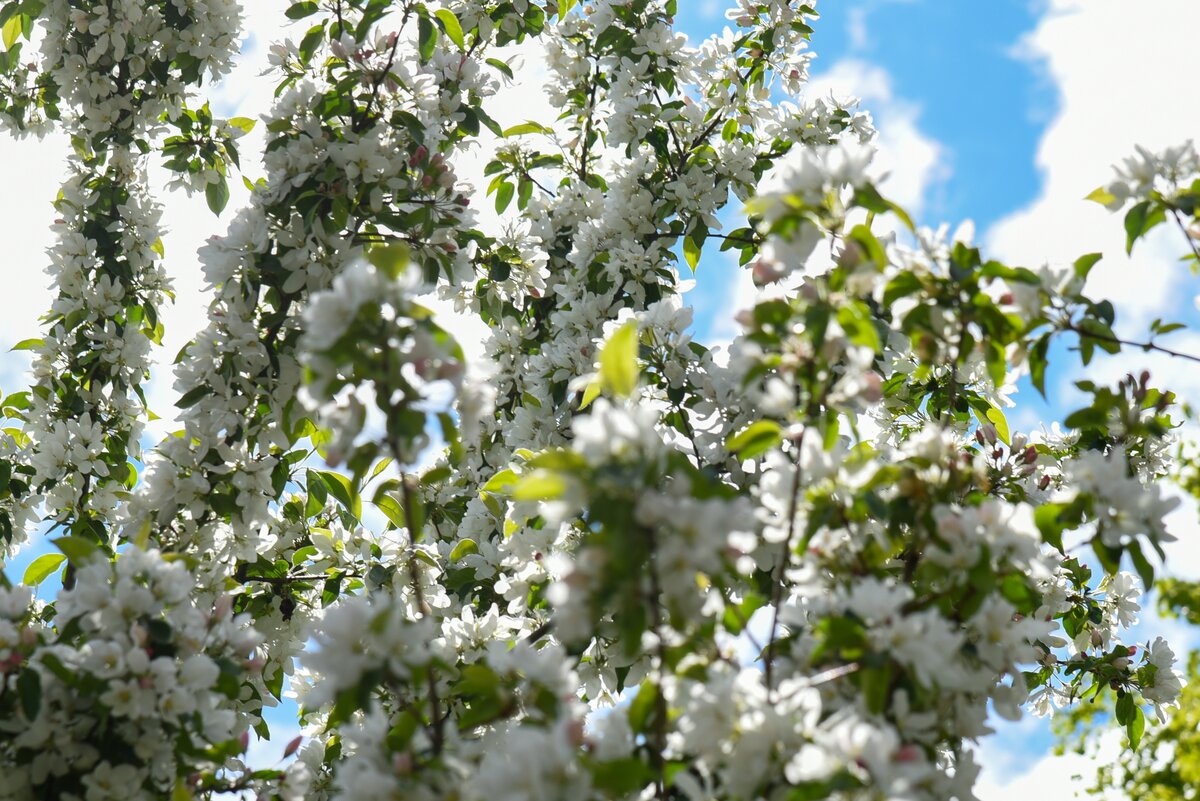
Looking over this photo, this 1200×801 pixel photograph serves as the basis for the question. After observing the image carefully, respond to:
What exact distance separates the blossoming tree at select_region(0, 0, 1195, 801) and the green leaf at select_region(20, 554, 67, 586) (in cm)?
2

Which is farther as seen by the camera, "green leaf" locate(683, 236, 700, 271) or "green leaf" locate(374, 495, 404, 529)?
"green leaf" locate(683, 236, 700, 271)

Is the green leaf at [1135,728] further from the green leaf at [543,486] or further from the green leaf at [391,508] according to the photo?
the green leaf at [543,486]

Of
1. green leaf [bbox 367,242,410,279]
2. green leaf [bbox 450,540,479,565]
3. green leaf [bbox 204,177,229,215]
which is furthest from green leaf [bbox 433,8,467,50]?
green leaf [bbox 367,242,410,279]

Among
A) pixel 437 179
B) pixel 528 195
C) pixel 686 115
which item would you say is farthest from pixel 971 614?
pixel 528 195

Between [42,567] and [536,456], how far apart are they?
1869 millimetres

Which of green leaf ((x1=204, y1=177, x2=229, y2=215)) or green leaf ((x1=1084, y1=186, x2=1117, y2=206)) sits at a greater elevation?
green leaf ((x1=204, y1=177, x2=229, y2=215))

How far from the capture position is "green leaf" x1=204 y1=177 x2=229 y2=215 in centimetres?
388

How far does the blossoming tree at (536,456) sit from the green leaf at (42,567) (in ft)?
0.06

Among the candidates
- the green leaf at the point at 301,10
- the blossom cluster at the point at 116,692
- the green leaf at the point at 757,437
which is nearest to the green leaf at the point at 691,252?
the green leaf at the point at 301,10

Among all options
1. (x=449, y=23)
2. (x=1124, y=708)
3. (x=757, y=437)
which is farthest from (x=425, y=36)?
(x=1124, y=708)

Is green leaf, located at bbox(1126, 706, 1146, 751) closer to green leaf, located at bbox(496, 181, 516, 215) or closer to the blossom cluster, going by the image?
the blossom cluster

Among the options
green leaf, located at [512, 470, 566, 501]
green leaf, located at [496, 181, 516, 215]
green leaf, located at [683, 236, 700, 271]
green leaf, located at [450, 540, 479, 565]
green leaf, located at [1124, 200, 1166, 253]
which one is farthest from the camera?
green leaf, located at [496, 181, 516, 215]

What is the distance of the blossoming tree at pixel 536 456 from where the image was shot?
144cm

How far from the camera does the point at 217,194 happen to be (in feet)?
12.8
